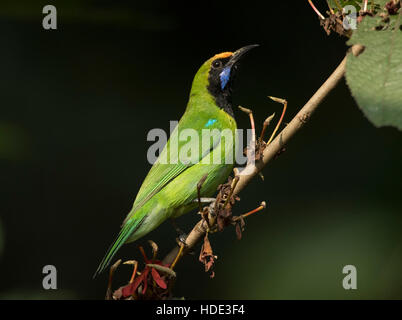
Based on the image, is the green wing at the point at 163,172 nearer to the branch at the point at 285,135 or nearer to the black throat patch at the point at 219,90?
the black throat patch at the point at 219,90

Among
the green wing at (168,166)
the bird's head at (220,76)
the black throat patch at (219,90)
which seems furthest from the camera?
the black throat patch at (219,90)

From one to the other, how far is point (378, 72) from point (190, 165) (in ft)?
7.69

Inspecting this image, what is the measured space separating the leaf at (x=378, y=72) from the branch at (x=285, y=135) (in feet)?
0.17

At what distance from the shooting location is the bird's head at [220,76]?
4180mm

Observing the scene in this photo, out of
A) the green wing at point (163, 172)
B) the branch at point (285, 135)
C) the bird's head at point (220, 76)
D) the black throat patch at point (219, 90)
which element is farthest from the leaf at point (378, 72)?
the black throat patch at point (219, 90)

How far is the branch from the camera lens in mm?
1767

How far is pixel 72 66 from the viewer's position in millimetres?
5316

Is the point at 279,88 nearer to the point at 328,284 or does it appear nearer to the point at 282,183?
the point at 282,183

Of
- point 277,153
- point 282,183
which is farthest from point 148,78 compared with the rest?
point 277,153

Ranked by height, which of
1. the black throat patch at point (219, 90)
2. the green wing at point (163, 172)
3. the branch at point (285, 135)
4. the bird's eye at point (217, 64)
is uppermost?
the bird's eye at point (217, 64)

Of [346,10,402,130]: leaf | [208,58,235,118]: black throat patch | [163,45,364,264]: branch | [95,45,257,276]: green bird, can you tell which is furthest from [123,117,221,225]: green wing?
[346,10,402,130]: leaf

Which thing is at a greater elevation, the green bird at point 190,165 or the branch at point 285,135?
the green bird at point 190,165

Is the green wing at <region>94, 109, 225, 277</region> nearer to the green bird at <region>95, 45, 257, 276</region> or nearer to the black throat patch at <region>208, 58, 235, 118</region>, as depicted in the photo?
the green bird at <region>95, 45, 257, 276</region>

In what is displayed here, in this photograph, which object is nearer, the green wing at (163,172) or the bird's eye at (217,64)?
the green wing at (163,172)
